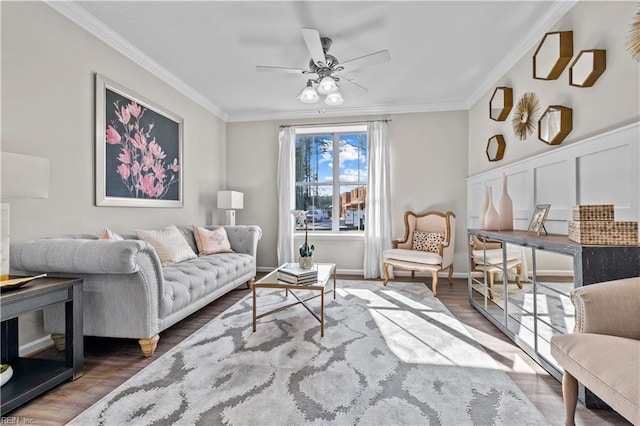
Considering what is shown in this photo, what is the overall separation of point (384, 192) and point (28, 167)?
3.90 metres

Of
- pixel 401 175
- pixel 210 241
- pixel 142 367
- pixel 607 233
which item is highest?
pixel 401 175

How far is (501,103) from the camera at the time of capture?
330cm

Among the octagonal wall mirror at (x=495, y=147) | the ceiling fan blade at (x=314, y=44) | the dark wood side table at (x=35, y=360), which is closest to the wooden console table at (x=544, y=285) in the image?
the octagonal wall mirror at (x=495, y=147)

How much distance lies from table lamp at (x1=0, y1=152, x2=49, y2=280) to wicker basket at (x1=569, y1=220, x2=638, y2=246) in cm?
299

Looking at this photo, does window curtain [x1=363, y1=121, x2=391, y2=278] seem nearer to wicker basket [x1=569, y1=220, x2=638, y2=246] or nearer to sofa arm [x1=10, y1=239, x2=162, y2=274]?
wicker basket [x1=569, y1=220, x2=638, y2=246]

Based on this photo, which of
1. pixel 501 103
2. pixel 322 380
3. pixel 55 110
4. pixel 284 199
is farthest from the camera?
pixel 284 199

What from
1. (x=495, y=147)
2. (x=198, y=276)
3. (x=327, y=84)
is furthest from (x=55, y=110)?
(x=495, y=147)

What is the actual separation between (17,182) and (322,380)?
197 cm

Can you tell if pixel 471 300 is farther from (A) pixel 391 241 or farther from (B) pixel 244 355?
(B) pixel 244 355

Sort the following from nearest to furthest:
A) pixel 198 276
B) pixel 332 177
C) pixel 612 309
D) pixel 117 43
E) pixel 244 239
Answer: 1. pixel 612 309
2. pixel 198 276
3. pixel 117 43
4. pixel 244 239
5. pixel 332 177

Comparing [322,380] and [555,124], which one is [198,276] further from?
[555,124]

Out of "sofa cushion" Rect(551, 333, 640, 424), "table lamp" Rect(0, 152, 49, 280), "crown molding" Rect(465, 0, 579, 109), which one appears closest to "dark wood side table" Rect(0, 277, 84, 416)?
"table lamp" Rect(0, 152, 49, 280)

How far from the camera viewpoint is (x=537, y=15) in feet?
8.23

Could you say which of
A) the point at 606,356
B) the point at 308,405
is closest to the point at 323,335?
the point at 308,405
